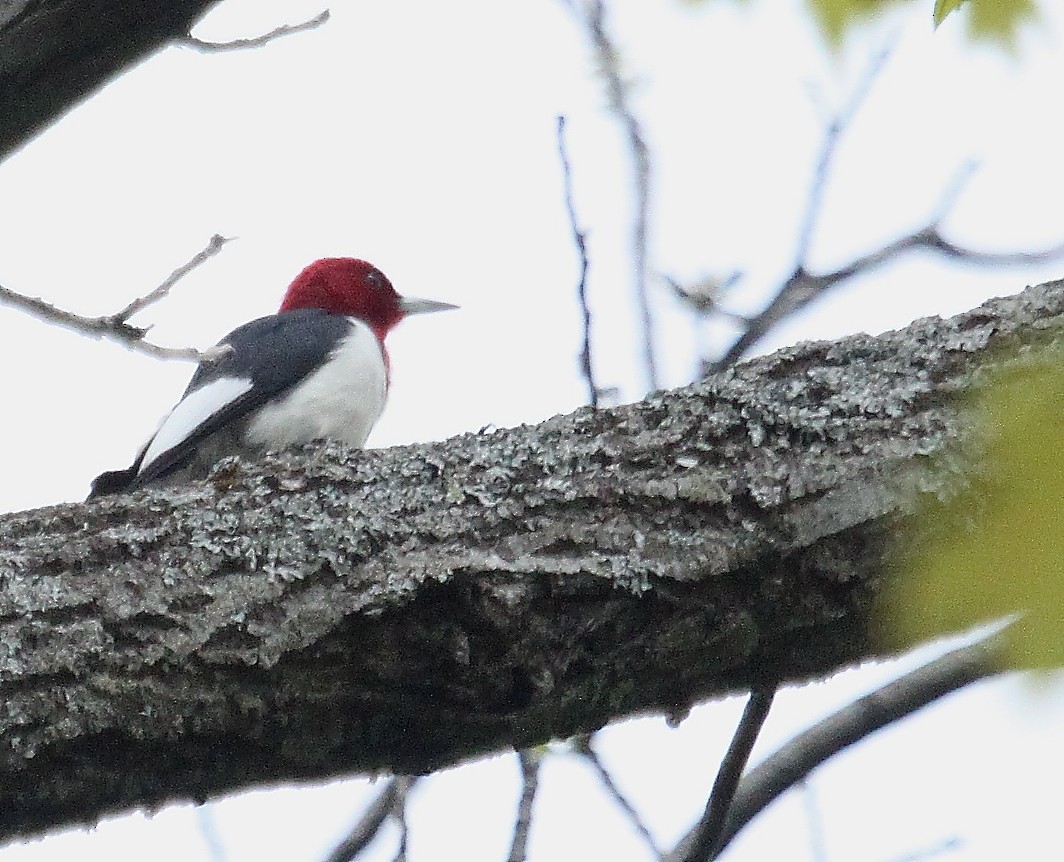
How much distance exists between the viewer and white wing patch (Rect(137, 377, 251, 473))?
4.03 metres

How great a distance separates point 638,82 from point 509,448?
1732mm

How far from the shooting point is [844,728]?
2520mm

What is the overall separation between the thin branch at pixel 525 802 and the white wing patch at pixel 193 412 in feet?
5.47

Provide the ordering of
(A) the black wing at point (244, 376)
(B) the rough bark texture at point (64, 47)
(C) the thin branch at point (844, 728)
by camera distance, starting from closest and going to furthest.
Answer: (B) the rough bark texture at point (64, 47), (C) the thin branch at point (844, 728), (A) the black wing at point (244, 376)

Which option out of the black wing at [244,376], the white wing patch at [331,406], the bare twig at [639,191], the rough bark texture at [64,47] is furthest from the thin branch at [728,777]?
the white wing patch at [331,406]

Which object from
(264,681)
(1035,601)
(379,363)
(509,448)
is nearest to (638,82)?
(379,363)

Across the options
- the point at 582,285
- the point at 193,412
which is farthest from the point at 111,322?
the point at 193,412

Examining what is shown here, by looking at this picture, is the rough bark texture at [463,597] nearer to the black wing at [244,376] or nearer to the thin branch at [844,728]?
the thin branch at [844,728]

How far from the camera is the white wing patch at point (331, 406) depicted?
4.16 m

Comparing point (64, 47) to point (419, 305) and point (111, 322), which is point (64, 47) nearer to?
point (111, 322)

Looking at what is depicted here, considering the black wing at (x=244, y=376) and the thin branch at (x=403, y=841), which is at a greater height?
the black wing at (x=244, y=376)

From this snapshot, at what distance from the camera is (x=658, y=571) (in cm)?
200

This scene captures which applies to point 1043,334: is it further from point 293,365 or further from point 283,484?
point 293,365

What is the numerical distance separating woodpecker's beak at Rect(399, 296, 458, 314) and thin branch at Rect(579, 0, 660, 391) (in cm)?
228
